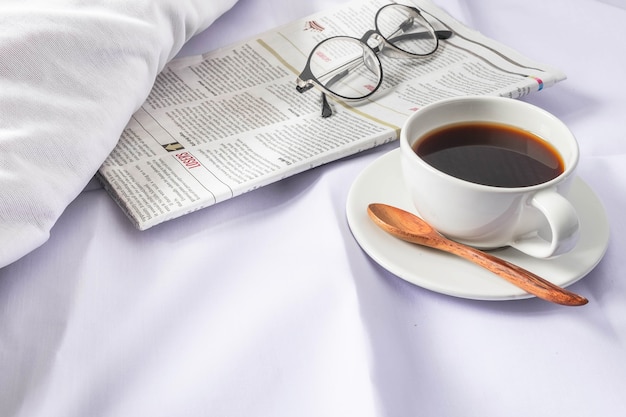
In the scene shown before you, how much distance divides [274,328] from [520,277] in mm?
140

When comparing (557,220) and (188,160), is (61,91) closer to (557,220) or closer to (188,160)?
(188,160)

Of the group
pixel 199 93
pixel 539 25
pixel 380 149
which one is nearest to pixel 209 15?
Answer: pixel 199 93

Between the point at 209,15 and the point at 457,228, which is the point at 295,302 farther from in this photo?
the point at 209,15

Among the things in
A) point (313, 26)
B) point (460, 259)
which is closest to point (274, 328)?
point (460, 259)

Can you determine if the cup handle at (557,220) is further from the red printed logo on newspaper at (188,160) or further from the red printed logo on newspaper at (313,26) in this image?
the red printed logo on newspaper at (313,26)

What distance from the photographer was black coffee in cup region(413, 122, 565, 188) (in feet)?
1.40

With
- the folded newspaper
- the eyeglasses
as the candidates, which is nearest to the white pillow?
the folded newspaper

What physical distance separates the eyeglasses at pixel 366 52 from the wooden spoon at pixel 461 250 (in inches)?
6.5

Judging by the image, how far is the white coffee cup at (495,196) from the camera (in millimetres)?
393

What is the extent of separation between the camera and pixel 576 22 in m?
0.73

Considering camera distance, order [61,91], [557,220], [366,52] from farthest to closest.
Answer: [366,52], [61,91], [557,220]

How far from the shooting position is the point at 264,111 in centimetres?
60

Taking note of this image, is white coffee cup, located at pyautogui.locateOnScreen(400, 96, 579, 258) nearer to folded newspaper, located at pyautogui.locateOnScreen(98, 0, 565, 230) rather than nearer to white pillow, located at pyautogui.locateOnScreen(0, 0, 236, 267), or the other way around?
folded newspaper, located at pyautogui.locateOnScreen(98, 0, 565, 230)

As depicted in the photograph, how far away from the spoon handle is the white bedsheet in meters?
0.02
